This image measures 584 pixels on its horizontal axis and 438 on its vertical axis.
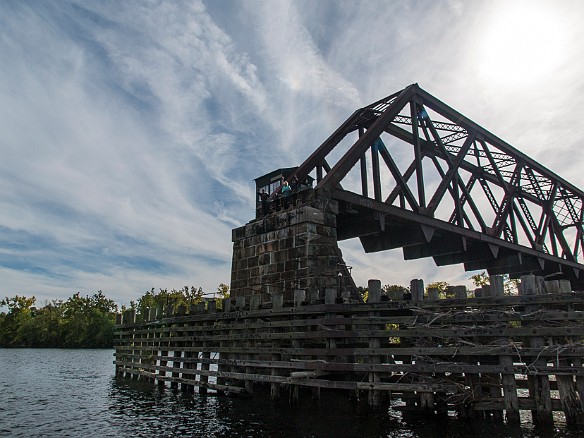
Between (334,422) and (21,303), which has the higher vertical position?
(21,303)

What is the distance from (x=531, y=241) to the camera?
3694cm

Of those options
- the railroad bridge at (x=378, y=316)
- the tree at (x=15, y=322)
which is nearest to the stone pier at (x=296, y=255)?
the railroad bridge at (x=378, y=316)

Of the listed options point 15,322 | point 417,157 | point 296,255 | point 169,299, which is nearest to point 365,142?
point 417,157

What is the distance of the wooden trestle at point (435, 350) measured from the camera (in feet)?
31.5

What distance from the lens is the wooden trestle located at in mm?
9602

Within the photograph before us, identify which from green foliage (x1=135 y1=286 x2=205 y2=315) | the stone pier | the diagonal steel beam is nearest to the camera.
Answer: the stone pier

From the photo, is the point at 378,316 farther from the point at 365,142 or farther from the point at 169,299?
the point at 169,299

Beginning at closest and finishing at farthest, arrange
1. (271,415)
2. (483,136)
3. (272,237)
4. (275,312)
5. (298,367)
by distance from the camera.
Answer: (271,415) < (298,367) < (275,312) < (272,237) < (483,136)

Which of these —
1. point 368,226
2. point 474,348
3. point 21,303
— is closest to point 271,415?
point 474,348

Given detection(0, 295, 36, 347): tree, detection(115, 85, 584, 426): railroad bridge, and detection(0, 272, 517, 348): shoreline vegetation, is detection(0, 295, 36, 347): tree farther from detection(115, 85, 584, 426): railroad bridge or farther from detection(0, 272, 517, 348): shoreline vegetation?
detection(115, 85, 584, 426): railroad bridge

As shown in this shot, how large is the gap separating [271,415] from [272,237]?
8191 millimetres

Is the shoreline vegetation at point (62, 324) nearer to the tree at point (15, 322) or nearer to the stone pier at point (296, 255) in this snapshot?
the tree at point (15, 322)

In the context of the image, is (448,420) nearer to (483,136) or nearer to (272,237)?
(272,237)

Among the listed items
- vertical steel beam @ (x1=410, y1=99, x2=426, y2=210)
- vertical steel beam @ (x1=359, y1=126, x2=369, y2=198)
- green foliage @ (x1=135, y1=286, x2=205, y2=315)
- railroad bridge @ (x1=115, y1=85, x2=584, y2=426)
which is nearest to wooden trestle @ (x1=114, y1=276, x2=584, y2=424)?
railroad bridge @ (x1=115, y1=85, x2=584, y2=426)
